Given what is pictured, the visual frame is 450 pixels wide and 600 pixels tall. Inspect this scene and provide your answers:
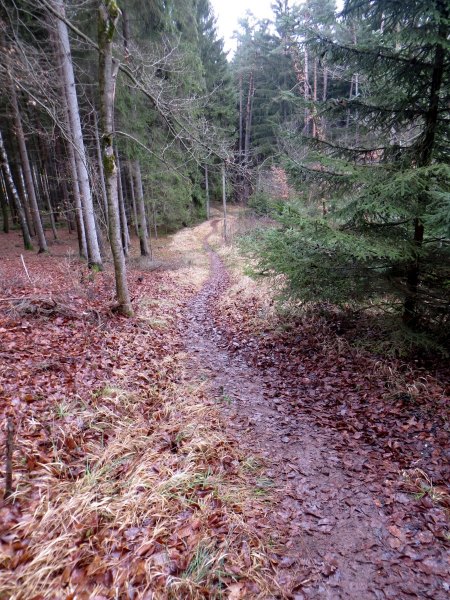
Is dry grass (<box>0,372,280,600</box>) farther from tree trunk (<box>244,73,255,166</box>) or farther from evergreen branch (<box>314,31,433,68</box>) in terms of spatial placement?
tree trunk (<box>244,73,255,166</box>)

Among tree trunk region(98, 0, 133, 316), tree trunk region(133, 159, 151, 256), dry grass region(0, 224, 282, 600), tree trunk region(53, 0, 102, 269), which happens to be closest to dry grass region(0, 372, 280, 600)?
dry grass region(0, 224, 282, 600)

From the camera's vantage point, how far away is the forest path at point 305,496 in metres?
2.65

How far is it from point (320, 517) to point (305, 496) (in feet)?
0.91

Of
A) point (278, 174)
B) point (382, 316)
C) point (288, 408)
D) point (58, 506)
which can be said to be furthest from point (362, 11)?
point (278, 174)

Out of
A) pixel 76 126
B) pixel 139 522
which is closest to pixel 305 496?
pixel 139 522

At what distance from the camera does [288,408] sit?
5.05 meters

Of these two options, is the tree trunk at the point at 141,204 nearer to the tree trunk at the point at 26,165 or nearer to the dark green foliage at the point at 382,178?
the tree trunk at the point at 26,165

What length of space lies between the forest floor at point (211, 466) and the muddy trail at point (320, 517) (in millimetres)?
14

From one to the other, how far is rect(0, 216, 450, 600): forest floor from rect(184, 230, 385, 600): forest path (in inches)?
0.6

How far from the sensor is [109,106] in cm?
603

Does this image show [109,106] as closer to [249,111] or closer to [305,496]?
[305,496]

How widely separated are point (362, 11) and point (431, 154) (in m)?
2.56

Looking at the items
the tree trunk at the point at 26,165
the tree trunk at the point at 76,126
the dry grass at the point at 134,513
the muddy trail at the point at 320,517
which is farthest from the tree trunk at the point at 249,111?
the dry grass at the point at 134,513

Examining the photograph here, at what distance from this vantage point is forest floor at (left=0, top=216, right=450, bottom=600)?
246cm
